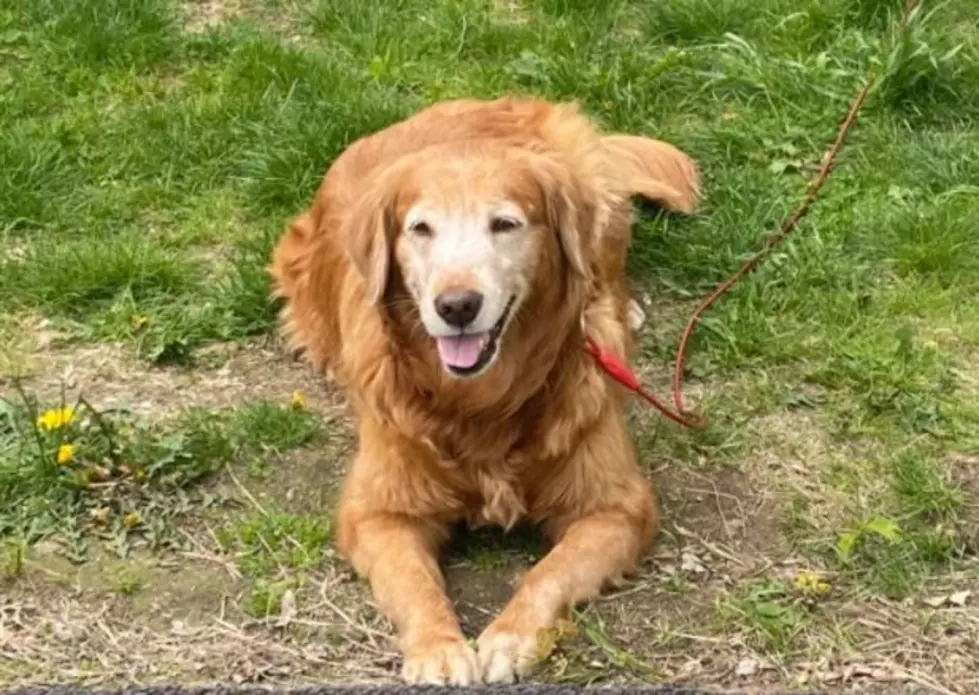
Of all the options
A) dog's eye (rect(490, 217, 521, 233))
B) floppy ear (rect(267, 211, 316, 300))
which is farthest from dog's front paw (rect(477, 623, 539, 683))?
floppy ear (rect(267, 211, 316, 300))

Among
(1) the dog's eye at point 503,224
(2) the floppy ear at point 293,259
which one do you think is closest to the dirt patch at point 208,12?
(2) the floppy ear at point 293,259

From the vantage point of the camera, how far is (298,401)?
15.9ft

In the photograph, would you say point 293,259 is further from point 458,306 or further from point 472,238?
point 458,306

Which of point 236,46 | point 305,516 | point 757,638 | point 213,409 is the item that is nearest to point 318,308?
point 213,409

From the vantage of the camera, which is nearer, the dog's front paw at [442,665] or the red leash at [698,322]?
the dog's front paw at [442,665]

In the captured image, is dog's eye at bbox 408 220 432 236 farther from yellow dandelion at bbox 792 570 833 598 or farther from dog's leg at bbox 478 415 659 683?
yellow dandelion at bbox 792 570 833 598

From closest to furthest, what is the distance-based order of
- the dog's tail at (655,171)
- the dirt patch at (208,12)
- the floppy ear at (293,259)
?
the floppy ear at (293,259), the dog's tail at (655,171), the dirt patch at (208,12)

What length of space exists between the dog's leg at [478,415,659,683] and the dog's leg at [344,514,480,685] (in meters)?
→ 0.07

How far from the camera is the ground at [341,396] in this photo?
4.03 m

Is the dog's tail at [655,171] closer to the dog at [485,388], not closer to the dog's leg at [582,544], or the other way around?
the dog at [485,388]

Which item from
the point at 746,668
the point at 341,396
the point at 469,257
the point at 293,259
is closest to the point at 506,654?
the point at 746,668

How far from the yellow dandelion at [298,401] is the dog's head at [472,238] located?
0.68 metres

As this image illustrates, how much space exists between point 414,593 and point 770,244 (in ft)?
6.95

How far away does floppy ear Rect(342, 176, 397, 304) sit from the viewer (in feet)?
13.7
